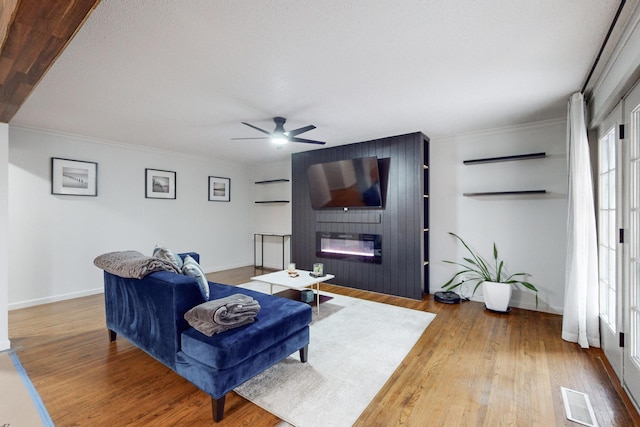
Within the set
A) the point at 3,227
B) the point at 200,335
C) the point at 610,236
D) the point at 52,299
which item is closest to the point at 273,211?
the point at 52,299

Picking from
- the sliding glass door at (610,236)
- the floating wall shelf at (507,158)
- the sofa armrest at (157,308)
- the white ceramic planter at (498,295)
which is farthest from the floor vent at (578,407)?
the floating wall shelf at (507,158)

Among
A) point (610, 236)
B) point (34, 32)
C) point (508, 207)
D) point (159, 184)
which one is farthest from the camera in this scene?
point (159, 184)

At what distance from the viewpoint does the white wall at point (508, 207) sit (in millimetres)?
3670

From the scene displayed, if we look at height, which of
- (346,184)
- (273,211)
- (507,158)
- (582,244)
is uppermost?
(507,158)

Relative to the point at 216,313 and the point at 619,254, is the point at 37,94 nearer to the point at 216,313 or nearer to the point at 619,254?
the point at 216,313

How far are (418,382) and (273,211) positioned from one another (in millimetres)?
5126

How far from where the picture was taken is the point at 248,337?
1.90 metres

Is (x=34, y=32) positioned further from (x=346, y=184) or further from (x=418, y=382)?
(x=346, y=184)

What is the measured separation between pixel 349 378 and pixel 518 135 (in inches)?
148

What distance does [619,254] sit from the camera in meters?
2.24

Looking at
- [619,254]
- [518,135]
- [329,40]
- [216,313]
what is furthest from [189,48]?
[518,135]

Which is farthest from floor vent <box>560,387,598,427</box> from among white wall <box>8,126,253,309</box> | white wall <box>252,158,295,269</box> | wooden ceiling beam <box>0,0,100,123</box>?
white wall <box>8,126,253,309</box>

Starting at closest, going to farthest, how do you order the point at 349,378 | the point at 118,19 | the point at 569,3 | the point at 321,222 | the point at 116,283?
the point at 569,3
the point at 118,19
the point at 349,378
the point at 116,283
the point at 321,222

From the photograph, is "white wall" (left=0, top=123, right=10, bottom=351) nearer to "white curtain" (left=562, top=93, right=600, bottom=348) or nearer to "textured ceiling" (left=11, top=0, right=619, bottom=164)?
"textured ceiling" (left=11, top=0, right=619, bottom=164)
